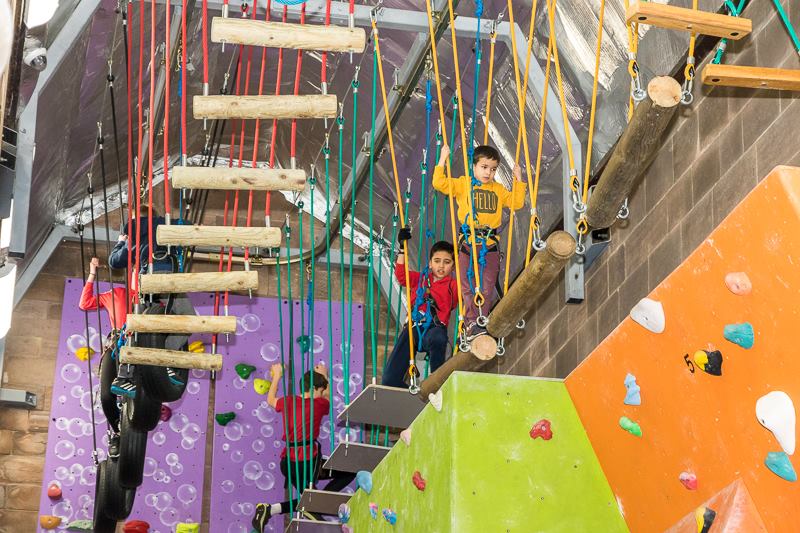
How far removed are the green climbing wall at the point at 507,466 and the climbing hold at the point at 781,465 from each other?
0.99m

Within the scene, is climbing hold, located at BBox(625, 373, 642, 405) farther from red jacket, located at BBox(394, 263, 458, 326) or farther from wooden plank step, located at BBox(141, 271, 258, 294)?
red jacket, located at BBox(394, 263, 458, 326)

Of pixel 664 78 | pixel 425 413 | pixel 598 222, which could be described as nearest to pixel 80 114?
pixel 425 413

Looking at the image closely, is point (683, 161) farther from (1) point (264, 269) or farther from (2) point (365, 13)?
(1) point (264, 269)

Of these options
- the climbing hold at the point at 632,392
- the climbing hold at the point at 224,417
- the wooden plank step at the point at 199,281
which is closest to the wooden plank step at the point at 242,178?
the wooden plank step at the point at 199,281

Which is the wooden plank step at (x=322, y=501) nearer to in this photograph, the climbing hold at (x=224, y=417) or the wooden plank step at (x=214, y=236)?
the climbing hold at (x=224, y=417)

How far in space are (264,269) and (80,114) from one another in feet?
6.22

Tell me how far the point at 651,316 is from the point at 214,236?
1982mm

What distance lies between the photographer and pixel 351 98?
7418 mm

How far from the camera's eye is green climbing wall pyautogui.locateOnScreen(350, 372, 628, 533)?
4078 mm

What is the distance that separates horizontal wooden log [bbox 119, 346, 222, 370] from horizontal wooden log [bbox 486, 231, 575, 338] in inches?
61.7

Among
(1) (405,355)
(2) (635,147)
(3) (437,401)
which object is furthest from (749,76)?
(1) (405,355)

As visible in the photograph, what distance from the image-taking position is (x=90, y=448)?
7750mm

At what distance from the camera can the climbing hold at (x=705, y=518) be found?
12.0 feet

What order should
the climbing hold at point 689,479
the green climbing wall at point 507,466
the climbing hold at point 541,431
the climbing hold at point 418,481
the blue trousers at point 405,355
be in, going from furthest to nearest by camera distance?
the blue trousers at point 405,355 → the climbing hold at point 418,481 → the climbing hold at point 541,431 → the green climbing wall at point 507,466 → the climbing hold at point 689,479
